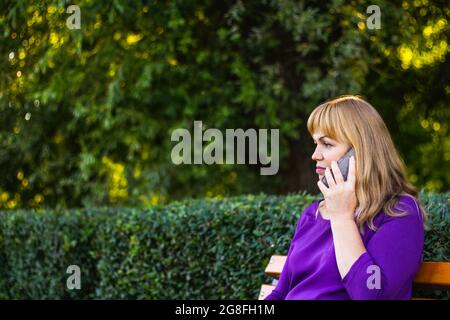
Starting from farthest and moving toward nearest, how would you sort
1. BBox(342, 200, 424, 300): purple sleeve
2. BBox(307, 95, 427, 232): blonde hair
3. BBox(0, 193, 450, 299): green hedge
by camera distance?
BBox(0, 193, 450, 299): green hedge
BBox(307, 95, 427, 232): blonde hair
BBox(342, 200, 424, 300): purple sleeve

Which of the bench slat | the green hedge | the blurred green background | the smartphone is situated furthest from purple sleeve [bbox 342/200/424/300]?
the blurred green background

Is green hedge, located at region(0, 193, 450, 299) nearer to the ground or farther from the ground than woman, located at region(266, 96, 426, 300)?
nearer to the ground

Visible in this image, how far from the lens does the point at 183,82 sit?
7.91 meters

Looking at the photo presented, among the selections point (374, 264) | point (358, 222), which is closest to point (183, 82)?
point (358, 222)

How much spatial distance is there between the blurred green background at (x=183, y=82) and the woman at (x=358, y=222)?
3.74 meters

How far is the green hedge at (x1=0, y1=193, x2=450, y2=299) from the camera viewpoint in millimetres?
4891

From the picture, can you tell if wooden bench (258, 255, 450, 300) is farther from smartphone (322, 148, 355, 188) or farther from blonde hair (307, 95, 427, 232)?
smartphone (322, 148, 355, 188)

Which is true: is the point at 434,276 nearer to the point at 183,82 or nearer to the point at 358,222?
→ the point at 358,222

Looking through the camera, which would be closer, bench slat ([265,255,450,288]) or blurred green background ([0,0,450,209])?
bench slat ([265,255,450,288])

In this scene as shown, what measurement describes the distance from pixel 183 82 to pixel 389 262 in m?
5.37

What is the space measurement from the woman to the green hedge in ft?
2.78
